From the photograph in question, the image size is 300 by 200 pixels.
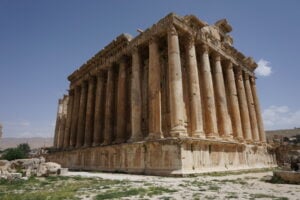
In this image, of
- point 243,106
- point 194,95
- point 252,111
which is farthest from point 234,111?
point 194,95

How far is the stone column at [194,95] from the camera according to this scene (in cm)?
1553

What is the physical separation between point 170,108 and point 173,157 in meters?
3.61

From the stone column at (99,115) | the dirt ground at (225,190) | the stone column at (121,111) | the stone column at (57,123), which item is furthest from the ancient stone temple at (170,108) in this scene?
the stone column at (57,123)

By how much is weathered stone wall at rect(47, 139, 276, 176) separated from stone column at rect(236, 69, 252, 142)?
1.60 meters

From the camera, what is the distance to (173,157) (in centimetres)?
1250

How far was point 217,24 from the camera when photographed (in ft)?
85.2

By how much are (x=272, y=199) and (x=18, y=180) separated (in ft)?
35.6

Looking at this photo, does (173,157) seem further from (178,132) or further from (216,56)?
(216,56)

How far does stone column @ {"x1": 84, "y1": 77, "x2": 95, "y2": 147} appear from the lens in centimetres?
→ 2388

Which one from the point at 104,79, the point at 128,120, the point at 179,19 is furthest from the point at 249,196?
the point at 104,79

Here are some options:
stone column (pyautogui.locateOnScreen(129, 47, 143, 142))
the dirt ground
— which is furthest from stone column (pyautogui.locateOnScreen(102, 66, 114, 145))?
the dirt ground

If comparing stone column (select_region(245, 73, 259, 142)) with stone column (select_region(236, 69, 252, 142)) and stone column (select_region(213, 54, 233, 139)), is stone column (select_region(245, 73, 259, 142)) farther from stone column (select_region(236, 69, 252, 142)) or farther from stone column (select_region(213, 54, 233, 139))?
stone column (select_region(213, 54, 233, 139))

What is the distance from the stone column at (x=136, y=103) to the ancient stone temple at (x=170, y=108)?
8cm

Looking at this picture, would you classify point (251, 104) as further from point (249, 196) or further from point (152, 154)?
point (249, 196)
